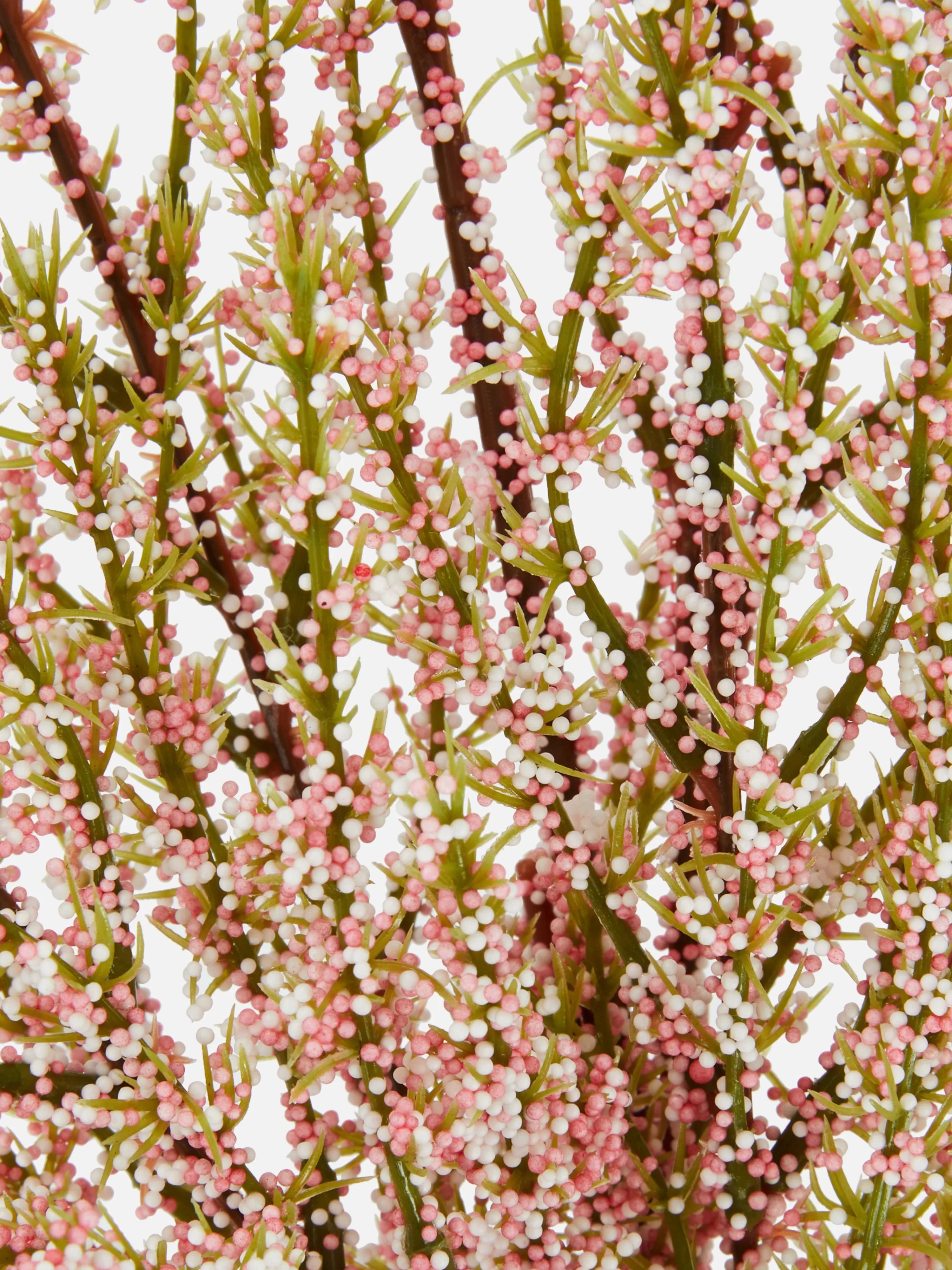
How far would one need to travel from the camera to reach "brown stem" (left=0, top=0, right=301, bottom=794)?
0.54 meters

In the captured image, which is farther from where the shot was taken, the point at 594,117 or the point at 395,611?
the point at 395,611

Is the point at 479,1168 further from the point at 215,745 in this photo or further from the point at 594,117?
the point at 594,117

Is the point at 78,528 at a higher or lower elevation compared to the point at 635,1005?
higher

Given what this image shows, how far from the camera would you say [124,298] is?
557 mm

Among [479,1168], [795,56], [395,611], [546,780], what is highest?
[795,56]

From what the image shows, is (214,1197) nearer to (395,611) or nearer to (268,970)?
(268,970)

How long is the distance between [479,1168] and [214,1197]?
105 mm

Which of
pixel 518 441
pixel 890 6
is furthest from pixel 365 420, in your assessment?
pixel 890 6

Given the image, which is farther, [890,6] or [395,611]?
[395,611]

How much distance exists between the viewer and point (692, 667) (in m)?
0.53

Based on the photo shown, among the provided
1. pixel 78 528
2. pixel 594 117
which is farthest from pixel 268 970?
pixel 594 117

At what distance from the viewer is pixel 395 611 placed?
60 centimetres

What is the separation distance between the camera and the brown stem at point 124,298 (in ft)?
1.76

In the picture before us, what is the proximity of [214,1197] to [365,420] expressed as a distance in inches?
12.1
